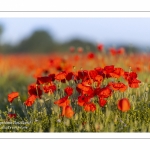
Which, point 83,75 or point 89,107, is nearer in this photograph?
point 89,107

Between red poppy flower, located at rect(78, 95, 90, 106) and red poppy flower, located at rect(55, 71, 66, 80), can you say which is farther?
red poppy flower, located at rect(55, 71, 66, 80)

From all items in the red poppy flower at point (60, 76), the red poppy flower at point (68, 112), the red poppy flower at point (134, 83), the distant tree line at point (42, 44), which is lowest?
the red poppy flower at point (68, 112)

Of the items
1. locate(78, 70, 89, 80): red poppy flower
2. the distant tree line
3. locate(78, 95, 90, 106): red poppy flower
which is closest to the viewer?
locate(78, 95, 90, 106): red poppy flower

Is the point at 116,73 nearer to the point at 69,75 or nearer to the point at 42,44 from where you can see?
the point at 69,75

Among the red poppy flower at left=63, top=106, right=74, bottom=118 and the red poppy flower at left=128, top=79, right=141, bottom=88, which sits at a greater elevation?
the red poppy flower at left=128, top=79, right=141, bottom=88

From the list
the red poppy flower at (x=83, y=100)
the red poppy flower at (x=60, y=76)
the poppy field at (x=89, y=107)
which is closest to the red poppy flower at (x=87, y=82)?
the poppy field at (x=89, y=107)

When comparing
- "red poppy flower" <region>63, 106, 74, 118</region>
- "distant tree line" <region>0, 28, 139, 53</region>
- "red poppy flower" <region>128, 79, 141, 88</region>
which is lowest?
"red poppy flower" <region>63, 106, 74, 118</region>

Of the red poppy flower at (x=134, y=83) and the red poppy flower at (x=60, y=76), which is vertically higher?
the red poppy flower at (x=60, y=76)

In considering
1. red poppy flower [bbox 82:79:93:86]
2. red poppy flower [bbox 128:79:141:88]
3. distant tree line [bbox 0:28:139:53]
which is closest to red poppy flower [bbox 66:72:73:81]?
red poppy flower [bbox 82:79:93:86]

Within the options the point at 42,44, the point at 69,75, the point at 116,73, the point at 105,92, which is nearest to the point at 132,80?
the point at 116,73

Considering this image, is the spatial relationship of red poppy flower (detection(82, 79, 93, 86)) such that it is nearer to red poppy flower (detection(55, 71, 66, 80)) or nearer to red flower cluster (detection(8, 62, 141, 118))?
red flower cluster (detection(8, 62, 141, 118))

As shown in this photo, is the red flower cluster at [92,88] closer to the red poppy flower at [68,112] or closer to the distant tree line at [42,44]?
the red poppy flower at [68,112]

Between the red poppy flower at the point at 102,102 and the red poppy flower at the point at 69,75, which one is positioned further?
the red poppy flower at the point at 69,75
